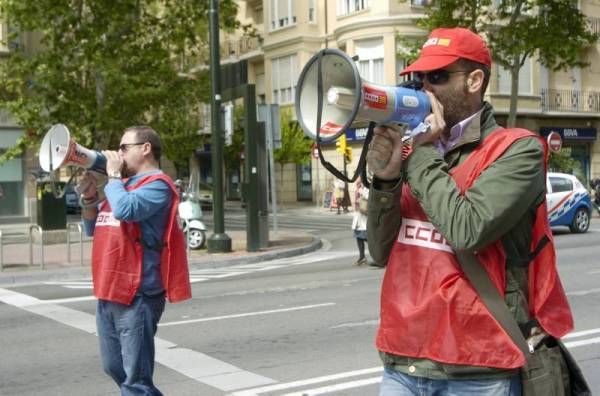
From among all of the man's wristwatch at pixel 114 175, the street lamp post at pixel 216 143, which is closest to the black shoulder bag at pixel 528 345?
the man's wristwatch at pixel 114 175

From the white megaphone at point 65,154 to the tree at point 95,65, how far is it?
16.7 m

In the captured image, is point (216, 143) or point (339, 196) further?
point (339, 196)

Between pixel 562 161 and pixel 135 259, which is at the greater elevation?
pixel 562 161

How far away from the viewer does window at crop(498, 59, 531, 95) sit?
36.0 meters

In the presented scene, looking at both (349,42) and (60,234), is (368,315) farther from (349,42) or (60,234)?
(349,42)

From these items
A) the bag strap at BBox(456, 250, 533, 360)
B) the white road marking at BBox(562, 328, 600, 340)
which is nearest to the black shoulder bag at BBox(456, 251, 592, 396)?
the bag strap at BBox(456, 250, 533, 360)

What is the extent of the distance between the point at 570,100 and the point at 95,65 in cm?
2615

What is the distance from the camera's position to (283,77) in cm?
4044

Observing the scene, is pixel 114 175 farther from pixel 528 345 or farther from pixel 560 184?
pixel 560 184

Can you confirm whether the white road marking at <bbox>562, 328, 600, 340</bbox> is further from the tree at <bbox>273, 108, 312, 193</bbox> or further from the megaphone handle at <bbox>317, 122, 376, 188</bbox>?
the tree at <bbox>273, 108, 312, 193</bbox>

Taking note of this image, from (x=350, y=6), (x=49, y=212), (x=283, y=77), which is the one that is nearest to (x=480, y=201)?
(x=49, y=212)

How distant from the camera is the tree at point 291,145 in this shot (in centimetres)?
3859

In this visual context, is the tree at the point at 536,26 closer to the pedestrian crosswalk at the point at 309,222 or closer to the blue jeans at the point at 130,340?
the pedestrian crosswalk at the point at 309,222

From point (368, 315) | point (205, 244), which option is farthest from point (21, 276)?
point (368, 315)
